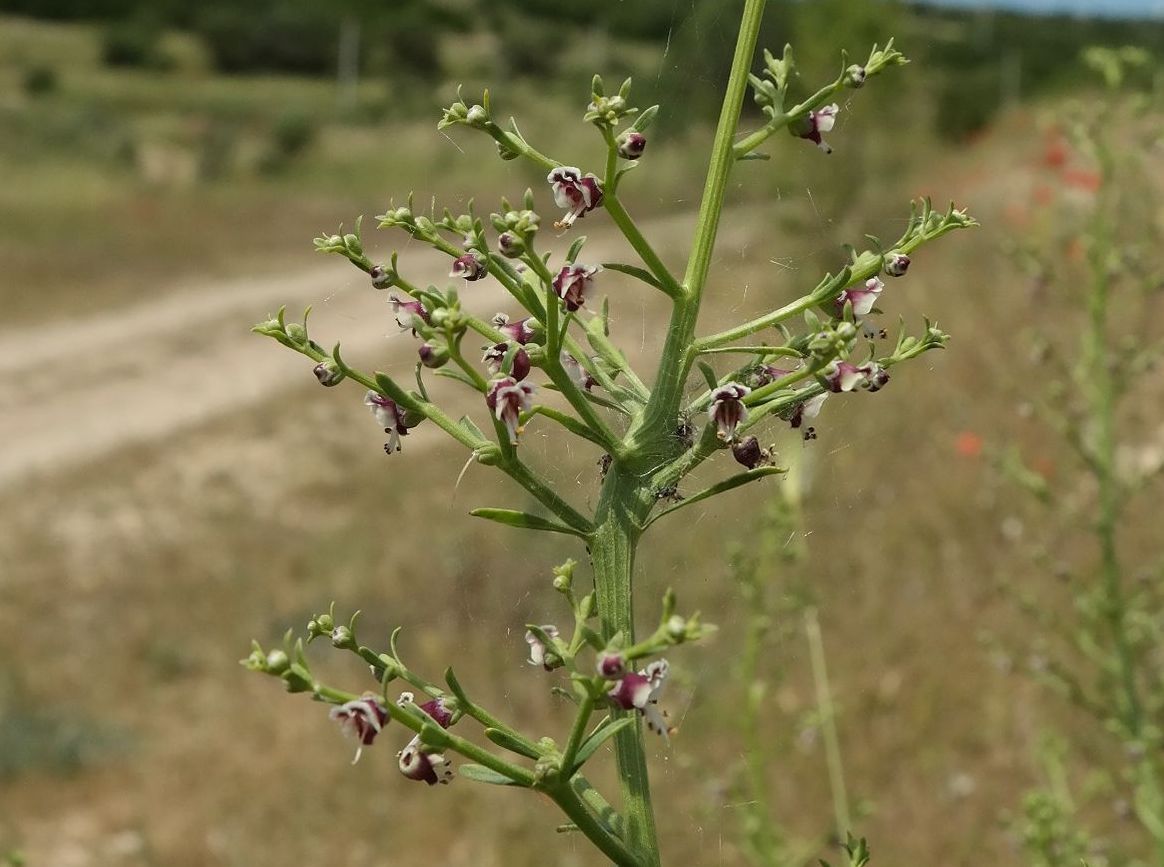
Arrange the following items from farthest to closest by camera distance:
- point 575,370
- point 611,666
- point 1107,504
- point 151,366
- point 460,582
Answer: point 151,366 → point 1107,504 → point 460,582 → point 575,370 → point 611,666

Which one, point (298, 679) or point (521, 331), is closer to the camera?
point (298, 679)

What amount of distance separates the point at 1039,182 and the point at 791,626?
459 inches

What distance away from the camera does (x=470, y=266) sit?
1.64 meters

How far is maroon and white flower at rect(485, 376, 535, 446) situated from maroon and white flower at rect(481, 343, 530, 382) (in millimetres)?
26

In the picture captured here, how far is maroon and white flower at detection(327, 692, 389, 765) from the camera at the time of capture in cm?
146

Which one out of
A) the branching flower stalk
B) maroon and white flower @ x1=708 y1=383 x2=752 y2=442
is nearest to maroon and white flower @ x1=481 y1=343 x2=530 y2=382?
the branching flower stalk

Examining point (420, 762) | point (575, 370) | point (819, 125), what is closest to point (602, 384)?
point (575, 370)

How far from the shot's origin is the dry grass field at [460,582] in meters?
2.96

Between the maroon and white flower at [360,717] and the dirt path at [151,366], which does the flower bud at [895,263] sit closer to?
the maroon and white flower at [360,717]

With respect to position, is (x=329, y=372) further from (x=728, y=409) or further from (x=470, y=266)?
(x=728, y=409)

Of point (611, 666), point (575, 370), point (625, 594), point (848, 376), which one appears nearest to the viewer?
point (611, 666)

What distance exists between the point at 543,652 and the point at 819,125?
0.73 meters

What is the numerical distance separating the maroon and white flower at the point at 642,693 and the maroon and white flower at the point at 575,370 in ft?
1.38

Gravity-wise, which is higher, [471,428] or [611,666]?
[471,428]
